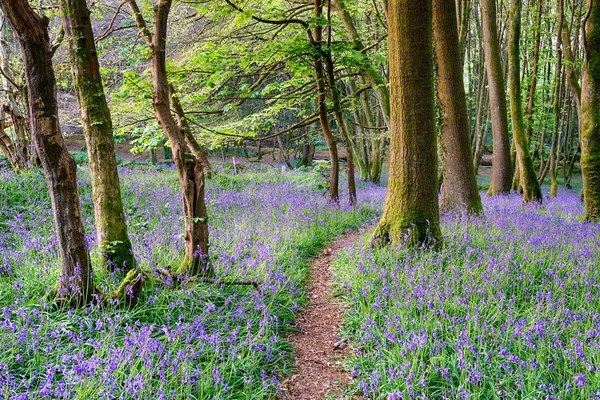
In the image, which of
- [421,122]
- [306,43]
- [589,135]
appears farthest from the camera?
[589,135]

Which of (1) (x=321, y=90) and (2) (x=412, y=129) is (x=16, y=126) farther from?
(2) (x=412, y=129)

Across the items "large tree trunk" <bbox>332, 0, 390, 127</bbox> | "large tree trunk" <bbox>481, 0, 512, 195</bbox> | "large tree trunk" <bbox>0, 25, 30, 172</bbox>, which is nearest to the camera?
"large tree trunk" <bbox>0, 25, 30, 172</bbox>

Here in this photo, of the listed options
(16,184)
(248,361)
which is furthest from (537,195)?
(16,184)

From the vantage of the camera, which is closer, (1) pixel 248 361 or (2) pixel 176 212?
(1) pixel 248 361

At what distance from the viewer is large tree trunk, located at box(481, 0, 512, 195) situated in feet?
35.0

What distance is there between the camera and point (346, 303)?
434 cm

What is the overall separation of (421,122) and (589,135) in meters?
4.72

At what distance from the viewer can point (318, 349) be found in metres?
3.56

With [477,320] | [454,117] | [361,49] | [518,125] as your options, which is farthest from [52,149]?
[518,125]

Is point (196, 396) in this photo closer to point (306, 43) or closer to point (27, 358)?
point (27, 358)

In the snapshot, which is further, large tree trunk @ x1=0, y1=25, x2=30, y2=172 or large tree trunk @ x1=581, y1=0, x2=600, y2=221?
large tree trunk @ x1=0, y1=25, x2=30, y2=172

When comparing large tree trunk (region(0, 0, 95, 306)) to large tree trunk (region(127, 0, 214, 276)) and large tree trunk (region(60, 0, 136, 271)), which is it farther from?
large tree trunk (region(127, 0, 214, 276))

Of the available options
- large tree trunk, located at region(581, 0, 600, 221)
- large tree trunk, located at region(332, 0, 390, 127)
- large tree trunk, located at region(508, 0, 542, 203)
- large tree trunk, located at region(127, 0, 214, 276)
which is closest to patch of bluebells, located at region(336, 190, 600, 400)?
large tree trunk, located at region(127, 0, 214, 276)

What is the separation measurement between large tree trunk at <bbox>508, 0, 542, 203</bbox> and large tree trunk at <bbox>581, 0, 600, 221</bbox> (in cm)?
298
